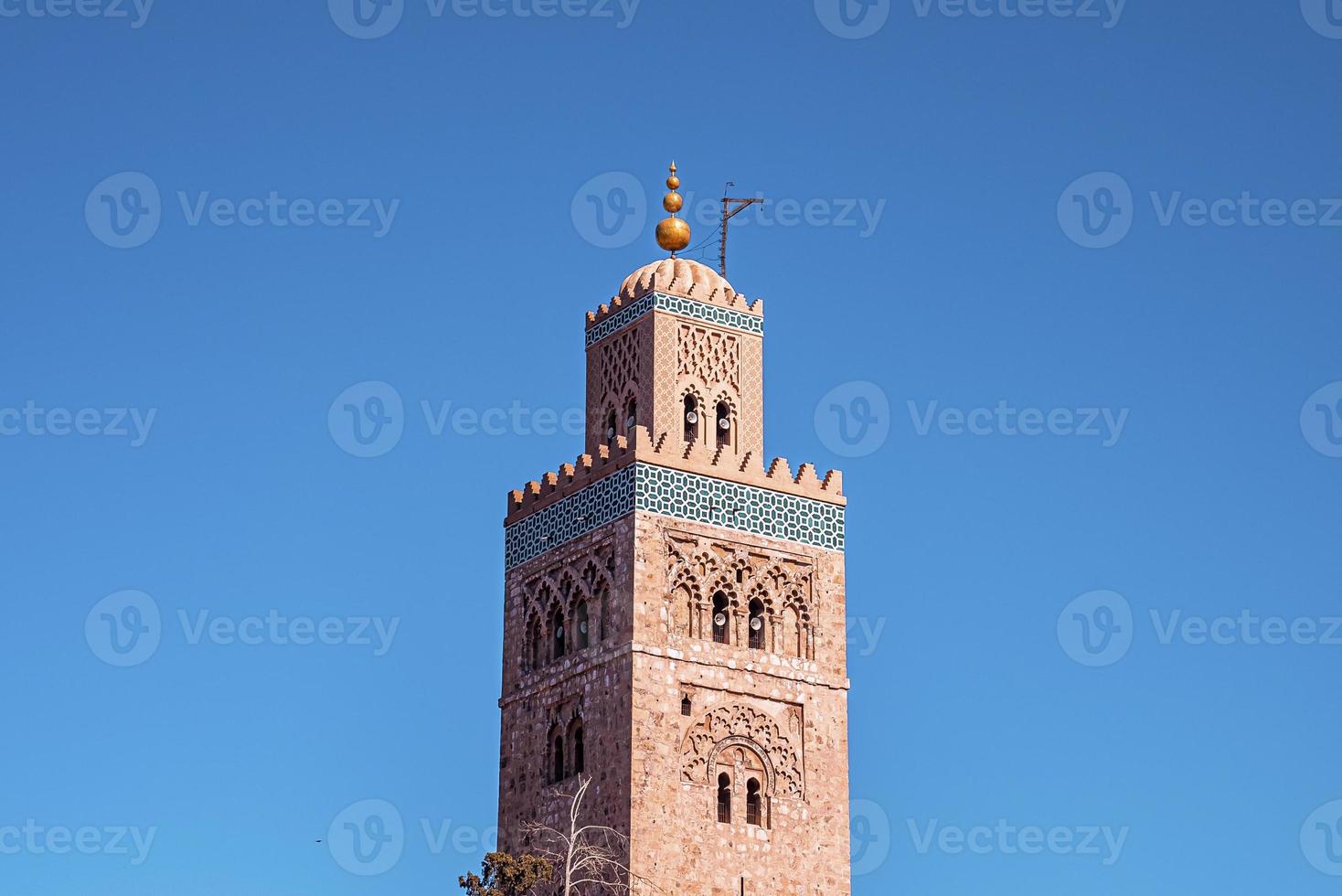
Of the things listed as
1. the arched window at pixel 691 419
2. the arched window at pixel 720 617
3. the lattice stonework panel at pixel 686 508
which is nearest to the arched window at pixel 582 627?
the lattice stonework panel at pixel 686 508

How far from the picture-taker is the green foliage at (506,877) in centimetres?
4238

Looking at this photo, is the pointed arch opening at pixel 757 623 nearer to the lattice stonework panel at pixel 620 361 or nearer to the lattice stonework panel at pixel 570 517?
the lattice stonework panel at pixel 570 517

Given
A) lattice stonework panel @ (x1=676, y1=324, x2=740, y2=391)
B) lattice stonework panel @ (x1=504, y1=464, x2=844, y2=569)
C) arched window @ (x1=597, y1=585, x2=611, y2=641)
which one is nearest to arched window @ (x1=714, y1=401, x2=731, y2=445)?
lattice stonework panel @ (x1=676, y1=324, x2=740, y2=391)

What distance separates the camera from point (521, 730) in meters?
48.6

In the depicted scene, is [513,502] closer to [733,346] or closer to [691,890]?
[733,346]

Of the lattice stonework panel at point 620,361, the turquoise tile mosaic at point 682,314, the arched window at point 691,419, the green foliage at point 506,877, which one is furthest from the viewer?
the lattice stonework panel at point 620,361

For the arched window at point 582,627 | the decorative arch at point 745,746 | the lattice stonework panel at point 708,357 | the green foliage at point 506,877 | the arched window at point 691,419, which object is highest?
the lattice stonework panel at point 708,357

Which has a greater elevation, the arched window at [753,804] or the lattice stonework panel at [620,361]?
the lattice stonework panel at [620,361]

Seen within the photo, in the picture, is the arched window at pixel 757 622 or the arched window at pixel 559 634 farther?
the arched window at pixel 559 634

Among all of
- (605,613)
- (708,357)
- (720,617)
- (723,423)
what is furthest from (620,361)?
(720,617)

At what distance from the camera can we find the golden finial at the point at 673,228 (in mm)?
50656

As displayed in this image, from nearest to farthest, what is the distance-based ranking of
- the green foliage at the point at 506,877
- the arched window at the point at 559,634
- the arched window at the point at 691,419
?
the green foliage at the point at 506,877
the arched window at the point at 559,634
the arched window at the point at 691,419

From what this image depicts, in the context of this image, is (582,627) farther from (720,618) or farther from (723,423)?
(723,423)

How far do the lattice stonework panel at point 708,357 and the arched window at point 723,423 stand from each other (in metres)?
0.42
